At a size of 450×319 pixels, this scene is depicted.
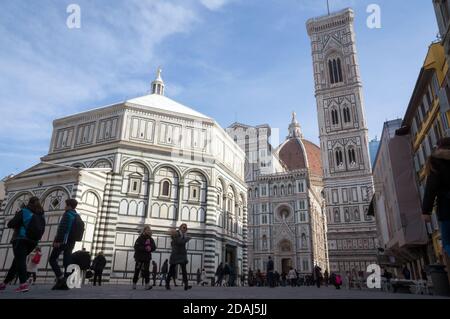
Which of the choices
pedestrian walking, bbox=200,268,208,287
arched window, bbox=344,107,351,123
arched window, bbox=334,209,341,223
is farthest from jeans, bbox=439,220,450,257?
arched window, bbox=344,107,351,123

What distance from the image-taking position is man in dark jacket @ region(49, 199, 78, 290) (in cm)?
699

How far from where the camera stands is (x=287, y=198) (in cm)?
5212

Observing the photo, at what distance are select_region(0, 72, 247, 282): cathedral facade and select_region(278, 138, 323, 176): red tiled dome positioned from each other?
2227 inches

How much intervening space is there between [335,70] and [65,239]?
2103 inches

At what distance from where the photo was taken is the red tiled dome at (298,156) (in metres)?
82.4

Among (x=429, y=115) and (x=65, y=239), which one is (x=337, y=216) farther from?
(x=65, y=239)

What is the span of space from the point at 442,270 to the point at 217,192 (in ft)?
56.6

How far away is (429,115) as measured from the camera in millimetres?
16469

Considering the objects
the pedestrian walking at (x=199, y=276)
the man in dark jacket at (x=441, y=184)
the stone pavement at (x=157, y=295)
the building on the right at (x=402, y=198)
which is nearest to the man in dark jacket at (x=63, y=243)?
the stone pavement at (x=157, y=295)

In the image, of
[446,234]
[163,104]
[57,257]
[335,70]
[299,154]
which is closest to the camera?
[446,234]

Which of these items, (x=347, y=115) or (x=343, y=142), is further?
(x=347, y=115)

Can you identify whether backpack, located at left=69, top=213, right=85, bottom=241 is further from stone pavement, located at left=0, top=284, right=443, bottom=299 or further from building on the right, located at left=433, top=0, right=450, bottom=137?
building on the right, located at left=433, top=0, right=450, bottom=137

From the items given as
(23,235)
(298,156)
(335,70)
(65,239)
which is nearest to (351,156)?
(335,70)
